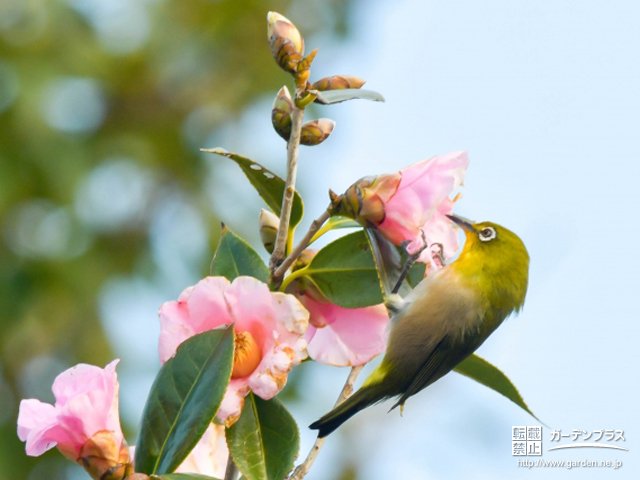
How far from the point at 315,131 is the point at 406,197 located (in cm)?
→ 21

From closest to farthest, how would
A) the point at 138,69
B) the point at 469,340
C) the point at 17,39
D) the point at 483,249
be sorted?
the point at 469,340 < the point at 483,249 < the point at 17,39 < the point at 138,69

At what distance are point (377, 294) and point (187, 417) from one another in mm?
451

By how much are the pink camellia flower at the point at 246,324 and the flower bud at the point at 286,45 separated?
399 mm

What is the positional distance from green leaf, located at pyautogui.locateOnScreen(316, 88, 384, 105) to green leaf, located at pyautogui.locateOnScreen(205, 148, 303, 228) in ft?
0.67

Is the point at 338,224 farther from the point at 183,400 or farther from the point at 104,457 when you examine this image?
the point at 104,457

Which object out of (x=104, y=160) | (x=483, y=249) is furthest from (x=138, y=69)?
(x=483, y=249)

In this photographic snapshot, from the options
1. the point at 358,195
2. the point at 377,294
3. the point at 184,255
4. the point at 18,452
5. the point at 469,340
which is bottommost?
the point at 18,452

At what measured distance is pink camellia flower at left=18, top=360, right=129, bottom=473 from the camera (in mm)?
2025

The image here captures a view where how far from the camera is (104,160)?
9.30 meters

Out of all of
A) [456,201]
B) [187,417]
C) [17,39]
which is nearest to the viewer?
[187,417]

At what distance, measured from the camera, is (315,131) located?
2.15 meters

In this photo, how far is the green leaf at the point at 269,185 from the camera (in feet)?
7.38

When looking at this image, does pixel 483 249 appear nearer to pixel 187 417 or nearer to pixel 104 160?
pixel 187 417

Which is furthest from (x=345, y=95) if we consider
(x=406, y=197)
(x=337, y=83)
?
(x=406, y=197)
